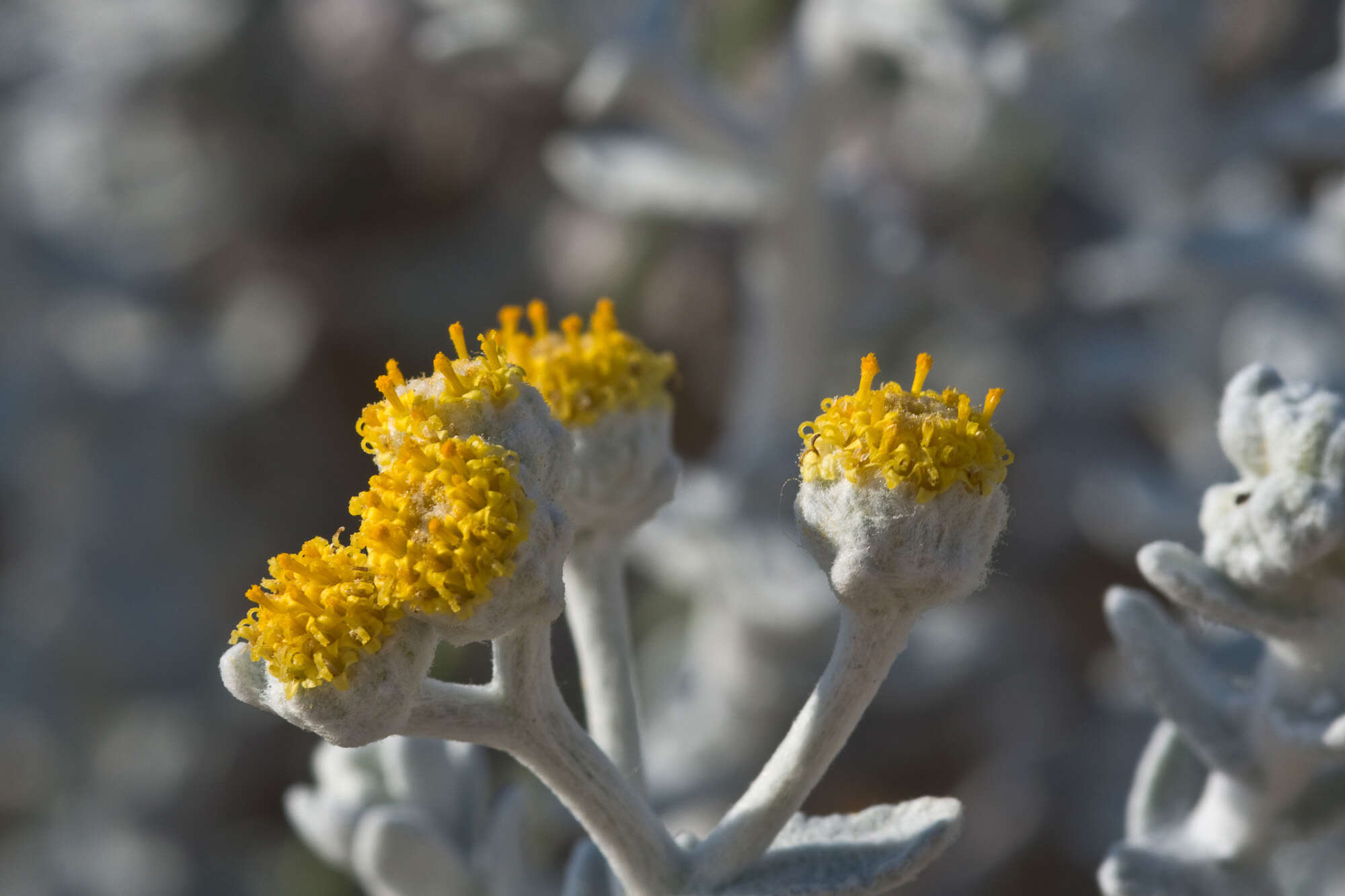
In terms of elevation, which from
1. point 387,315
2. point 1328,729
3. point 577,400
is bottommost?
Result: point 1328,729

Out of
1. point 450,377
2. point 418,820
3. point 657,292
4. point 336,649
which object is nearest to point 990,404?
point 450,377

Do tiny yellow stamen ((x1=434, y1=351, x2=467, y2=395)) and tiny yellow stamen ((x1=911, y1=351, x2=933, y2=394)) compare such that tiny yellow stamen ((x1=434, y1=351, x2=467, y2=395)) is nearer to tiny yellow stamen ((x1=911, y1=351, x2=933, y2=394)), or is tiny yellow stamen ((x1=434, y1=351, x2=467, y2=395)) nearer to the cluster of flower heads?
the cluster of flower heads

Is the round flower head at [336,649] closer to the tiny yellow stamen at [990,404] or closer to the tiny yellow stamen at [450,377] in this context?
the tiny yellow stamen at [450,377]

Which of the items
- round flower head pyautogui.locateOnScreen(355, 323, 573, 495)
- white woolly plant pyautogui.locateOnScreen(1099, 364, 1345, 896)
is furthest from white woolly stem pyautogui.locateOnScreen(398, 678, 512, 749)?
white woolly plant pyautogui.locateOnScreen(1099, 364, 1345, 896)

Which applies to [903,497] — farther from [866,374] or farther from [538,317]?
[538,317]

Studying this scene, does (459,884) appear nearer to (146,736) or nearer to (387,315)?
A: (146,736)

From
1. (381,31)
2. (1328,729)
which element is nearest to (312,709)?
(1328,729)

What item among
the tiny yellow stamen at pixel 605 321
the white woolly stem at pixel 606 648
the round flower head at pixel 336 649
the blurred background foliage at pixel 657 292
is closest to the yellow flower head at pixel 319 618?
the round flower head at pixel 336 649
